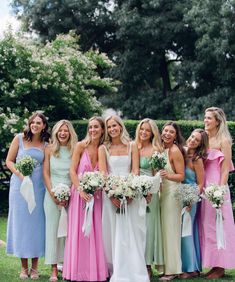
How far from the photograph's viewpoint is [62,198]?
7.21 metres

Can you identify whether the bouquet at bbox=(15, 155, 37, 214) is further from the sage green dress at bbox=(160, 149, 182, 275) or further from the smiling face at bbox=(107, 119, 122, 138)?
the sage green dress at bbox=(160, 149, 182, 275)

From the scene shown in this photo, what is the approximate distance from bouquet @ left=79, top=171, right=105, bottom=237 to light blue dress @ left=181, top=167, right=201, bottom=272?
137 cm

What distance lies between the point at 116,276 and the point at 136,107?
1979 cm

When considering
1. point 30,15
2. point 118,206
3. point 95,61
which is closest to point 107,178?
point 118,206

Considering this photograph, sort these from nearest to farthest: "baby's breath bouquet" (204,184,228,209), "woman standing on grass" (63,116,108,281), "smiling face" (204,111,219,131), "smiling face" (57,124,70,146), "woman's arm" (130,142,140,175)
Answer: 1. "woman standing on grass" (63,116,108,281)
2. "baby's breath bouquet" (204,184,228,209)
3. "woman's arm" (130,142,140,175)
4. "smiling face" (57,124,70,146)
5. "smiling face" (204,111,219,131)

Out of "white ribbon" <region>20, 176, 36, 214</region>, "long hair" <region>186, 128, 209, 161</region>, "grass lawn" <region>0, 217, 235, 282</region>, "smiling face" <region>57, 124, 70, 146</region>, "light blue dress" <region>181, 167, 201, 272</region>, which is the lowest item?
"grass lawn" <region>0, 217, 235, 282</region>

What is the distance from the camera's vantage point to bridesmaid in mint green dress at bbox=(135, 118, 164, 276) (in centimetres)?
743

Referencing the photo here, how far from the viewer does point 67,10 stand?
26.8 meters

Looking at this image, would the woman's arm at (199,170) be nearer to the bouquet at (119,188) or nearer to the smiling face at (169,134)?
the smiling face at (169,134)

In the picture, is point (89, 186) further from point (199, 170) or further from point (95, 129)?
point (199, 170)

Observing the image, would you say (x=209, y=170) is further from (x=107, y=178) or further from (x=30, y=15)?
(x=30, y=15)

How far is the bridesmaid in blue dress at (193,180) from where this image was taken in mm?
7566

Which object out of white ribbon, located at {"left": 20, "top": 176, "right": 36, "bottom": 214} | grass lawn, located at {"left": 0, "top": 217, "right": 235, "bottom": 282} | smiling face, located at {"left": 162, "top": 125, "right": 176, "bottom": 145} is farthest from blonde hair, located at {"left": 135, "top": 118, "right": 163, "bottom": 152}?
grass lawn, located at {"left": 0, "top": 217, "right": 235, "bottom": 282}

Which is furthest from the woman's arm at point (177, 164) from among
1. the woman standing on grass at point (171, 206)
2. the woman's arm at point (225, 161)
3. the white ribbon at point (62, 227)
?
the white ribbon at point (62, 227)
